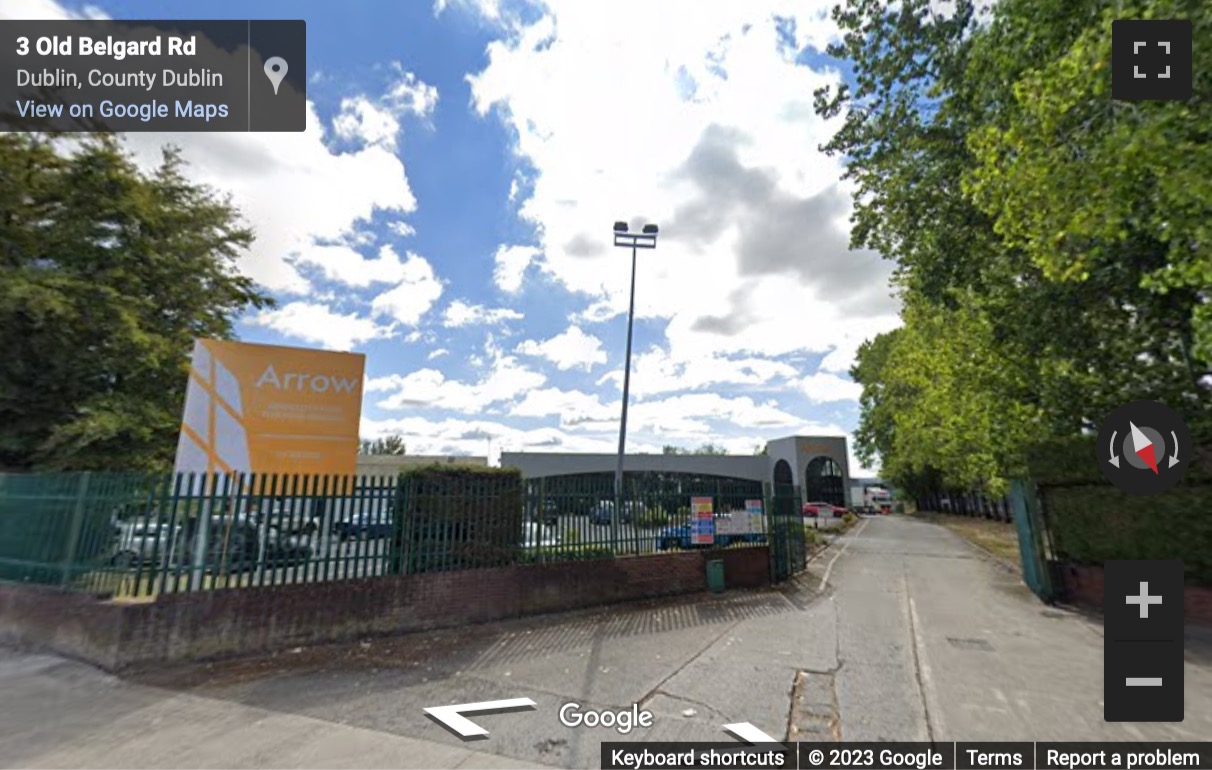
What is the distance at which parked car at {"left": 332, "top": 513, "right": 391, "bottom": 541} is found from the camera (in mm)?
7340

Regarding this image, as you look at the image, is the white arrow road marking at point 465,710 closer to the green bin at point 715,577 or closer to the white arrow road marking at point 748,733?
the white arrow road marking at point 748,733

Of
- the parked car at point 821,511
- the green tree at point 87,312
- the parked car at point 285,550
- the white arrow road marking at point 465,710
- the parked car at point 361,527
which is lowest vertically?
the parked car at point 821,511

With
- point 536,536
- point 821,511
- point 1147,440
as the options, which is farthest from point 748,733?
point 821,511

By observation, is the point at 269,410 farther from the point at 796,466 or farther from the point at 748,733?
the point at 796,466

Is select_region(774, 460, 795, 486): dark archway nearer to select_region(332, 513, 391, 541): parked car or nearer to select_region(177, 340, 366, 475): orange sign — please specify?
select_region(177, 340, 366, 475): orange sign

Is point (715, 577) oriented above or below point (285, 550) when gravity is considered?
below

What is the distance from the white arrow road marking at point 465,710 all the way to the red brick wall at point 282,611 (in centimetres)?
276

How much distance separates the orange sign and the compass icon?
11106 mm

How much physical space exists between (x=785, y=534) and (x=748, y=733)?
897cm

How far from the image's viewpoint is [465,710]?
507 centimetres

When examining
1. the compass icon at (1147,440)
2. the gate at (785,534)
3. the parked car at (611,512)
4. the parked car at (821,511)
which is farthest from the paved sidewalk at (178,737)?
the parked car at (821,511)

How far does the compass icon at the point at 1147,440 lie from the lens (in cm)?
667

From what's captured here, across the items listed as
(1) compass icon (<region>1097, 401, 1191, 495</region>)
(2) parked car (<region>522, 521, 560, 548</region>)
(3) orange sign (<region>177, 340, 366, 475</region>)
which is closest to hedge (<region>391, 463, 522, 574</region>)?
(2) parked car (<region>522, 521, 560, 548</region>)

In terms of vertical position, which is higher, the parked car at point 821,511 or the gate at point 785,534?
the gate at point 785,534
